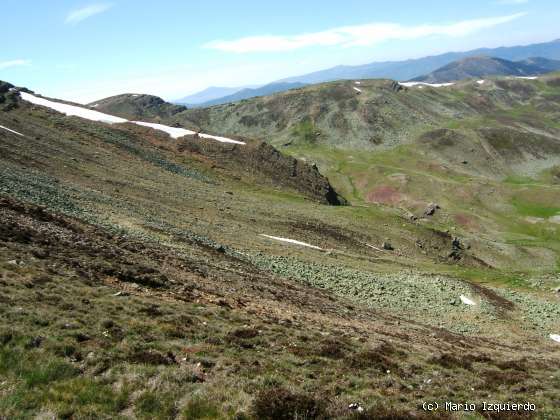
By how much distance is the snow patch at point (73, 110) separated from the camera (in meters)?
93.9

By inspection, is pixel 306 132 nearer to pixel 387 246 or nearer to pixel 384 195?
pixel 384 195

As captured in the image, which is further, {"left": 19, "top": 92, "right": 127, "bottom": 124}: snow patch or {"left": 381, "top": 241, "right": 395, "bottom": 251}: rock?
{"left": 19, "top": 92, "right": 127, "bottom": 124}: snow patch

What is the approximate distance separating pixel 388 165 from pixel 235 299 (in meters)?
124

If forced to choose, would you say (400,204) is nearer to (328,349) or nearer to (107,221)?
(107,221)

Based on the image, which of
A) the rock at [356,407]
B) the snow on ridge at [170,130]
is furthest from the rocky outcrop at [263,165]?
the rock at [356,407]

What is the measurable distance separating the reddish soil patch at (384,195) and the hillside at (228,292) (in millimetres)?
18365

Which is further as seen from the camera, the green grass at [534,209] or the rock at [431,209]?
the rock at [431,209]

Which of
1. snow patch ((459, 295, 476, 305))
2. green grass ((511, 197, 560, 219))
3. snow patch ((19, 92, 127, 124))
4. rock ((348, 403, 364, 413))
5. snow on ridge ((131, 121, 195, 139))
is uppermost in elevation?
snow patch ((19, 92, 127, 124))

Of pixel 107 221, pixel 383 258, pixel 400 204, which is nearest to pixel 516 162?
pixel 400 204

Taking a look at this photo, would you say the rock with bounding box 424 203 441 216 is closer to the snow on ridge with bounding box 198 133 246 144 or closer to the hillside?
the hillside

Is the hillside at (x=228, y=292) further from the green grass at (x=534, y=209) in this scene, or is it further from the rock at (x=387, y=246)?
the green grass at (x=534, y=209)

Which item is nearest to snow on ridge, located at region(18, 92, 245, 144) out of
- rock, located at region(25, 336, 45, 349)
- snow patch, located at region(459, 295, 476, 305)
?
snow patch, located at region(459, 295, 476, 305)

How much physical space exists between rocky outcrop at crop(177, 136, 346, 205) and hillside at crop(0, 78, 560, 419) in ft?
1.99

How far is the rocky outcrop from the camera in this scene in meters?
92.4
